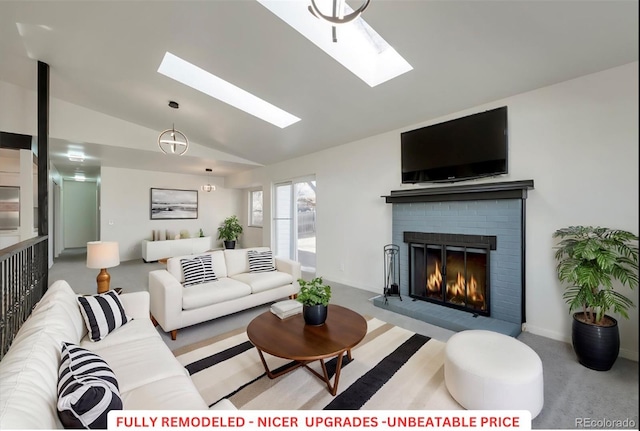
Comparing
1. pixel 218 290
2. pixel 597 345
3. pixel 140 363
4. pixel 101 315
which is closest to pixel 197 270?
pixel 218 290

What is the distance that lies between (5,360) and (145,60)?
10.4ft

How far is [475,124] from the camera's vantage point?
3244 millimetres

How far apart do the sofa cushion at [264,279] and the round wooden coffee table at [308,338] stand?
3.61 ft

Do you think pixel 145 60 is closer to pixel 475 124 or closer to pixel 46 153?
pixel 46 153

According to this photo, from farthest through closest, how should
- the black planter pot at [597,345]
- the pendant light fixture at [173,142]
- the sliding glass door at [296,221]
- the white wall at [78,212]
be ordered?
the white wall at [78,212] < the sliding glass door at [296,221] < the pendant light fixture at [173,142] < the black planter pot at [597,345]

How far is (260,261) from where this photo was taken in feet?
13.1

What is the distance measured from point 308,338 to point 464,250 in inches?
91.8

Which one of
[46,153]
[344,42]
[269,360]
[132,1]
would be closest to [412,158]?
[344,42]

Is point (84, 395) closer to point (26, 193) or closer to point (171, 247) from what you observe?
point (26, 193)

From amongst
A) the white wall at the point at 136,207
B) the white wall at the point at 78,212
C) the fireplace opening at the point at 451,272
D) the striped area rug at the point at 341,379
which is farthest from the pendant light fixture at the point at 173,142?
the white wall at the point at 78,212

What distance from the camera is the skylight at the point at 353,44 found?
8.18 ft

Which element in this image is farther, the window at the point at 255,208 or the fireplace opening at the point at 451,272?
the window at the point at 255,208

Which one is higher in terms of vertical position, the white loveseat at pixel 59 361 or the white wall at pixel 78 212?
the white wall at pixel 78 212

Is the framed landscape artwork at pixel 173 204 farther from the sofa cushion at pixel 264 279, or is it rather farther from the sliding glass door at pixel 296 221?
the sofa cushion at pixel 264 279
